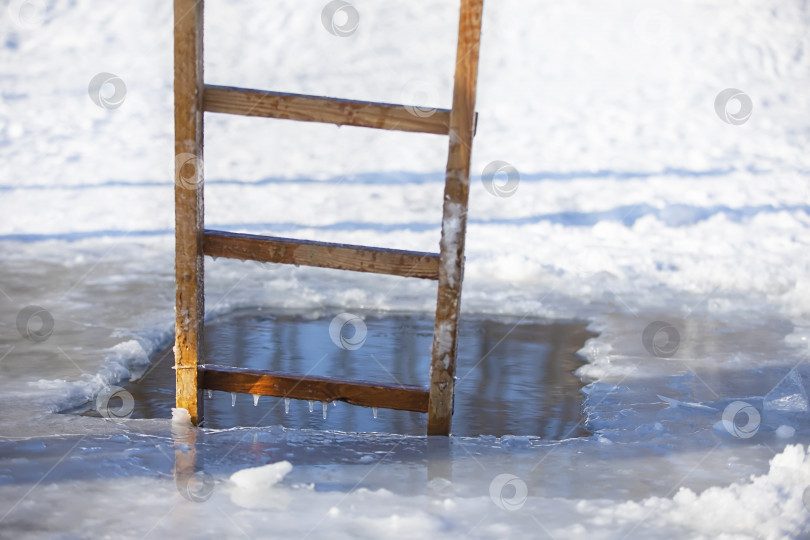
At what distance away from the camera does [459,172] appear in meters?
3.70

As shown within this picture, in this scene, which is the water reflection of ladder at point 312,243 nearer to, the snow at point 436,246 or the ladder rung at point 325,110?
the ladder rung at point 325,110

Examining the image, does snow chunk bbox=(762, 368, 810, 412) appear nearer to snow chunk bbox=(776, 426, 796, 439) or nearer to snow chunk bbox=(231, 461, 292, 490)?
snow chunk bbox=(776, 426, 796, 439)

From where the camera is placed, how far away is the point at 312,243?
12.7 feet

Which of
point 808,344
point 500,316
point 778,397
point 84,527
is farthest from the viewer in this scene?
point 500,316

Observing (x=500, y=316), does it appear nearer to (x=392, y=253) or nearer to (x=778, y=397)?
(x=778, y=397)

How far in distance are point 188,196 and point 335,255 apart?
0.69 m

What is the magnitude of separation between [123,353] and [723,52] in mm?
11821

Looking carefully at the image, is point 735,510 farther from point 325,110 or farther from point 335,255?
point 325,110

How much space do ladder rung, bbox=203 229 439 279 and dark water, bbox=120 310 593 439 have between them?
3.06ft

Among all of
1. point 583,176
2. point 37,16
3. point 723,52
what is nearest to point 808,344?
point 583,176

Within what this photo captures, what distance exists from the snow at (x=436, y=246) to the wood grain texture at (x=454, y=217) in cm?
27

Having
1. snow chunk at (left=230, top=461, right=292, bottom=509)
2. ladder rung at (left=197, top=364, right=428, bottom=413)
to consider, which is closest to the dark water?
ladder rung at (left=197, top=364, right=428, bottom=413)

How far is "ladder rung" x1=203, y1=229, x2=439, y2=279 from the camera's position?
3799 millimetres

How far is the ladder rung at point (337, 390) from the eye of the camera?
3.96m
